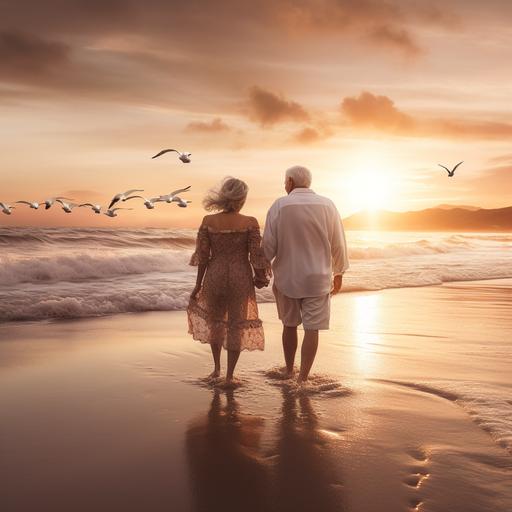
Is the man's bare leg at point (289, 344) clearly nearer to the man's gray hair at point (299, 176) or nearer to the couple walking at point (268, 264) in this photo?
the couple walking at point (268, 264)

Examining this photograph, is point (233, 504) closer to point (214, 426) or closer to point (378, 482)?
point (378, 482)

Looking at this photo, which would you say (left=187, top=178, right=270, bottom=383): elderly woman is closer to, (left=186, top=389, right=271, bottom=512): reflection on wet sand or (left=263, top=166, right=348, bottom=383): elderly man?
(left=263, top=166, right=348, bottom=383): elderly man

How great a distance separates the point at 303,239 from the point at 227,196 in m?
0.82

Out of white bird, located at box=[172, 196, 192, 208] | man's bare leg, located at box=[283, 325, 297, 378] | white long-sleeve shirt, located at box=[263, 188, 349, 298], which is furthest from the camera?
white bird, located at box=[172, 196, 192, 208]

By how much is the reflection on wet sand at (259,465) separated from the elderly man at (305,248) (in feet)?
3.39

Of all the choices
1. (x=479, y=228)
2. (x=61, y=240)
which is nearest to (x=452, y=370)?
(x=61, y=240)

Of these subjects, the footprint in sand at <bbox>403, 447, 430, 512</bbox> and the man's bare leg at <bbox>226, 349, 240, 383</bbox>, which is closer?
the footprint in sand at <bbox>403, 447, 430, 512</bbox>

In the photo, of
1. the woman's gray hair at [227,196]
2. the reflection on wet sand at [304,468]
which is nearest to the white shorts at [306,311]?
the woman's gray hair at [227,196]

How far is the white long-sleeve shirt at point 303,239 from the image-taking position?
18.3 feet

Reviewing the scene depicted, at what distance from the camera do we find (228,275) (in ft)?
18.9

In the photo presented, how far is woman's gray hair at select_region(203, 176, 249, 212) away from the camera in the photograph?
562 centimetres

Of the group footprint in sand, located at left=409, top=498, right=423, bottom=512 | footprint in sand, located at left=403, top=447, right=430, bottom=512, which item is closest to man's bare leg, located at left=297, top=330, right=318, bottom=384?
footprint in sand, located at left=403, top=447, right=430, bottom=512

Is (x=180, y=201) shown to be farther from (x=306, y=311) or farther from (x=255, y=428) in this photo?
(x=255, y=428)

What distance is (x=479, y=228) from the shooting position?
15488 cm
